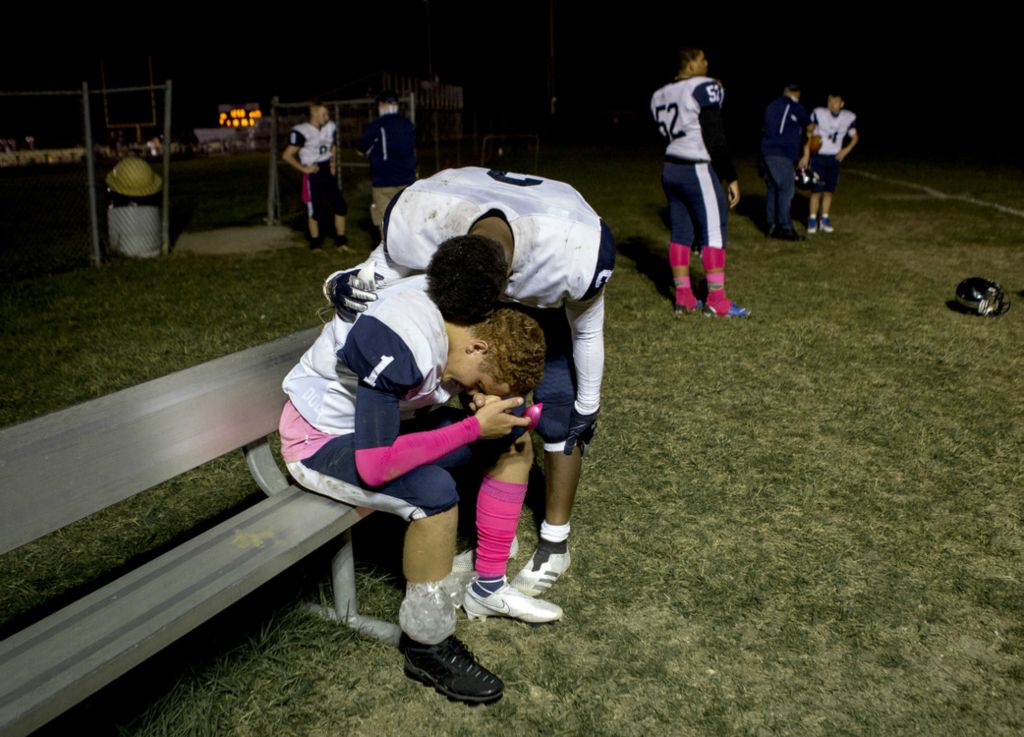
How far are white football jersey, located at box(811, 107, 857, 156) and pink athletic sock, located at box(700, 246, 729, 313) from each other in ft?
17.1

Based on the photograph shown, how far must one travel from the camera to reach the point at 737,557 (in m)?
3.25

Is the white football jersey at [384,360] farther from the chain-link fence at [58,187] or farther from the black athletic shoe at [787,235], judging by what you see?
the black athletic shoe at [787,235]

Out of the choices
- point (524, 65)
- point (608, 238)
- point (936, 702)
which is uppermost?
point (524, 65)

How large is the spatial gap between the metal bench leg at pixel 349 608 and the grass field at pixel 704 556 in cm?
6

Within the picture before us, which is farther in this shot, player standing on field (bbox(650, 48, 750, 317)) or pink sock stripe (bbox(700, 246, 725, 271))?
pink sock stripe (bbox(700, 246, 725, 271))

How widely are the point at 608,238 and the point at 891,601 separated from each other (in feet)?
5.68

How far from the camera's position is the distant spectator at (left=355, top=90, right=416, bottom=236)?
29.7 feet

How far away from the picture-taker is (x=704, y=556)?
325 cm

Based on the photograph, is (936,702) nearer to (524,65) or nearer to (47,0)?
(47,0)

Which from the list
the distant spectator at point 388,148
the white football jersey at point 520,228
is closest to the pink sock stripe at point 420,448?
the white football jersey at point 520,228

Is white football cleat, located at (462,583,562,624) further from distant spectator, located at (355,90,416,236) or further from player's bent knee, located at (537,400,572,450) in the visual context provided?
distant spectator, located at (355,90,416,236)

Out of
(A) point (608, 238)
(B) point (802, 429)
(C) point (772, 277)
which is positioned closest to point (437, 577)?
(A) point (608, 238)

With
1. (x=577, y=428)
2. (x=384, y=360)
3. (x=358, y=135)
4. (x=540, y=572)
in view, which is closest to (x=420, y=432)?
(x=384, y=360)

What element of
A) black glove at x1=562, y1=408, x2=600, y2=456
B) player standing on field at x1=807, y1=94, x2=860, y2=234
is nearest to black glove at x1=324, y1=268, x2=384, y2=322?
black glove at x1=562, y1=408, x2=600, y2=456
